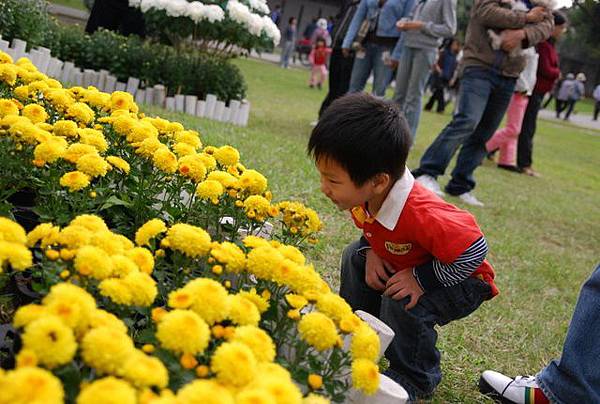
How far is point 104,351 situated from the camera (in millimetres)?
1093

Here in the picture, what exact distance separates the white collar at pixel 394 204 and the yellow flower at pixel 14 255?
125 cm

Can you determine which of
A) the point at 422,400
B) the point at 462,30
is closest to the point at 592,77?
the point at 462,30

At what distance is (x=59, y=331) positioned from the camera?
3.49 ft

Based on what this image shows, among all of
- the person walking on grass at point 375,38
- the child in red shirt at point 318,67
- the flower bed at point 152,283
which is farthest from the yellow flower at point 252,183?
the child in red shirt at point 318,67

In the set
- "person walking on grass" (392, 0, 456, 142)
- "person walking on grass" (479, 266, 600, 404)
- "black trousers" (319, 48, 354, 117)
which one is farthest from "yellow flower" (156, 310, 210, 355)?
"black trousers" (319, 48, 354, 117)

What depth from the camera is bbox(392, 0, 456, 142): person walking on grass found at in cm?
645

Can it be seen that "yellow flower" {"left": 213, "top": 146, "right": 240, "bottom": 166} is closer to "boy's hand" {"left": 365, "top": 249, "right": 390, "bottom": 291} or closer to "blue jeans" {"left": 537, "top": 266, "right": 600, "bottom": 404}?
"boy's hand" {"left": 365, "top": 249, "right": 390, "bottom": 291}

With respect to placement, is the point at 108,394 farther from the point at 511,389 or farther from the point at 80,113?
the point at 511,389

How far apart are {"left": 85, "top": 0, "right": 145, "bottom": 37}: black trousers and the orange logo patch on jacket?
22.6 feet

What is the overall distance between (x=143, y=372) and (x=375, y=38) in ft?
22.3

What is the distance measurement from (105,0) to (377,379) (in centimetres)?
807

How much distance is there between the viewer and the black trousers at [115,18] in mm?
8555

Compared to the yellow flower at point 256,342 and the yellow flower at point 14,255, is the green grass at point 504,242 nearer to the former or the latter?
the yellow flower at point 256,342

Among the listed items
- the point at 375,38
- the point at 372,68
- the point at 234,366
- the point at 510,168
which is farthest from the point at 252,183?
the point at 510,168
